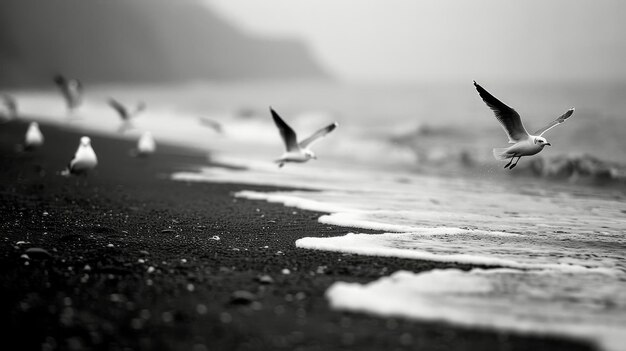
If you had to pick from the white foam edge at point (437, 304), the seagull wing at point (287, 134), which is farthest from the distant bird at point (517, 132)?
the seagull wing at point (287, 134)

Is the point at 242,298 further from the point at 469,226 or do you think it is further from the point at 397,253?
the point at 469,226

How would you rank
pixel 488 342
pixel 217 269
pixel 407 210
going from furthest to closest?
pixel 407 210, pixel 217 269, pixel 488 342

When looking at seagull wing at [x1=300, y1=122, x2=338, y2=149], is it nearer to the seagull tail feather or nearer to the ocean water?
the ocean water

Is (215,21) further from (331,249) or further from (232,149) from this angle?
(331,249)

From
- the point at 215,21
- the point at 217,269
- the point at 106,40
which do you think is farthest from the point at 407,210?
the point at 215,21

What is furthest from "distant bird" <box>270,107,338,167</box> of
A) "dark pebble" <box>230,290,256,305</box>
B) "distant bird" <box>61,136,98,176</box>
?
"dark pebble" <box>230,290,256,305</box>

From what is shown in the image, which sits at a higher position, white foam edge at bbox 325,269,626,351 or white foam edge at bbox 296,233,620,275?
white foam edge at bbox 296,233,620,275
